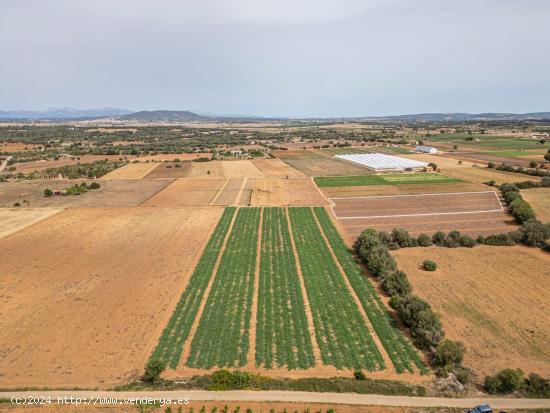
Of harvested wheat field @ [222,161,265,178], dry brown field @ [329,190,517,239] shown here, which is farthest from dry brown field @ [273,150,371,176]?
dry brown field @ [329,190,517,239]

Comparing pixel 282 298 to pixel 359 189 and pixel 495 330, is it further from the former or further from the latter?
pixel 359 189

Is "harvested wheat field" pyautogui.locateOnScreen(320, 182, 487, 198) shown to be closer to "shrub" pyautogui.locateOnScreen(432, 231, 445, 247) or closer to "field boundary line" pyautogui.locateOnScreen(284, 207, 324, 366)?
"shrub" pyautogui.locateOnScreen(432, 231, 445, 247)

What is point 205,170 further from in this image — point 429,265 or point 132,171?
point 429,265

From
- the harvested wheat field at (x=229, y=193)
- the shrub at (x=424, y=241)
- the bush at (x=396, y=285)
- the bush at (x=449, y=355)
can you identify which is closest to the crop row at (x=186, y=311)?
the bush at (x=396, y=285)

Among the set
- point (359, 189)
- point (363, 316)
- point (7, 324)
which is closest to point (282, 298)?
point (363, 316)

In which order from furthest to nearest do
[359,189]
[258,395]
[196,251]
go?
[359,189] < [196,251] < [258,395]

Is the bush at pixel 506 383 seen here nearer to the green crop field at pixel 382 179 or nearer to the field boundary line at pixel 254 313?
the field boundary line at pixel 254 313
